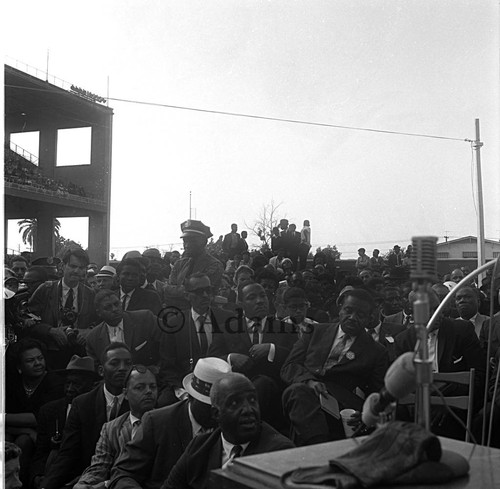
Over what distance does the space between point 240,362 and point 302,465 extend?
1.60 meters

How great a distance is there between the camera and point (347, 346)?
8.59ft

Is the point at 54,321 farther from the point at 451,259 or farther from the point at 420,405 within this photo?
the point at 420,405

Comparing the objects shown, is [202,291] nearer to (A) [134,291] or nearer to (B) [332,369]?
(A) [134,291]

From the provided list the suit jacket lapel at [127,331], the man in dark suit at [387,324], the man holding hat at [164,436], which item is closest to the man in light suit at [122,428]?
the man holding hat at [164,436]

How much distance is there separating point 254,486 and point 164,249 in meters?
2.14

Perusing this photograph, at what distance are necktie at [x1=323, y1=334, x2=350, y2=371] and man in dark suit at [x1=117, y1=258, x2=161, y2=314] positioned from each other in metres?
0.90

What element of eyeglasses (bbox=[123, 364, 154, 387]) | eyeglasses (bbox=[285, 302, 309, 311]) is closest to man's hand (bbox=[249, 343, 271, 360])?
eyeglasses (bbox=[285, 302, 309, 311])

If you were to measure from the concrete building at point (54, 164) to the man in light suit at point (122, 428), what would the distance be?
88 centimetres

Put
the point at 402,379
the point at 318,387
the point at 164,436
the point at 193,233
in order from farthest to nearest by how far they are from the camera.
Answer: the point at 193,233
the point at 318,387
the point at 164,436
the point at 402,379

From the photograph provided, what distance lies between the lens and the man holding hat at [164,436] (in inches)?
Result: 94.6

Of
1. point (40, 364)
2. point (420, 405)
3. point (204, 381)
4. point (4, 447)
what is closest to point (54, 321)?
point (40, 364)

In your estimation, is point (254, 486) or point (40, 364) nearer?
point (254, 486)

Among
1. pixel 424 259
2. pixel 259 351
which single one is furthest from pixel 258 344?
pixel 424 259

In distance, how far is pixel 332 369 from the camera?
8.53ft
